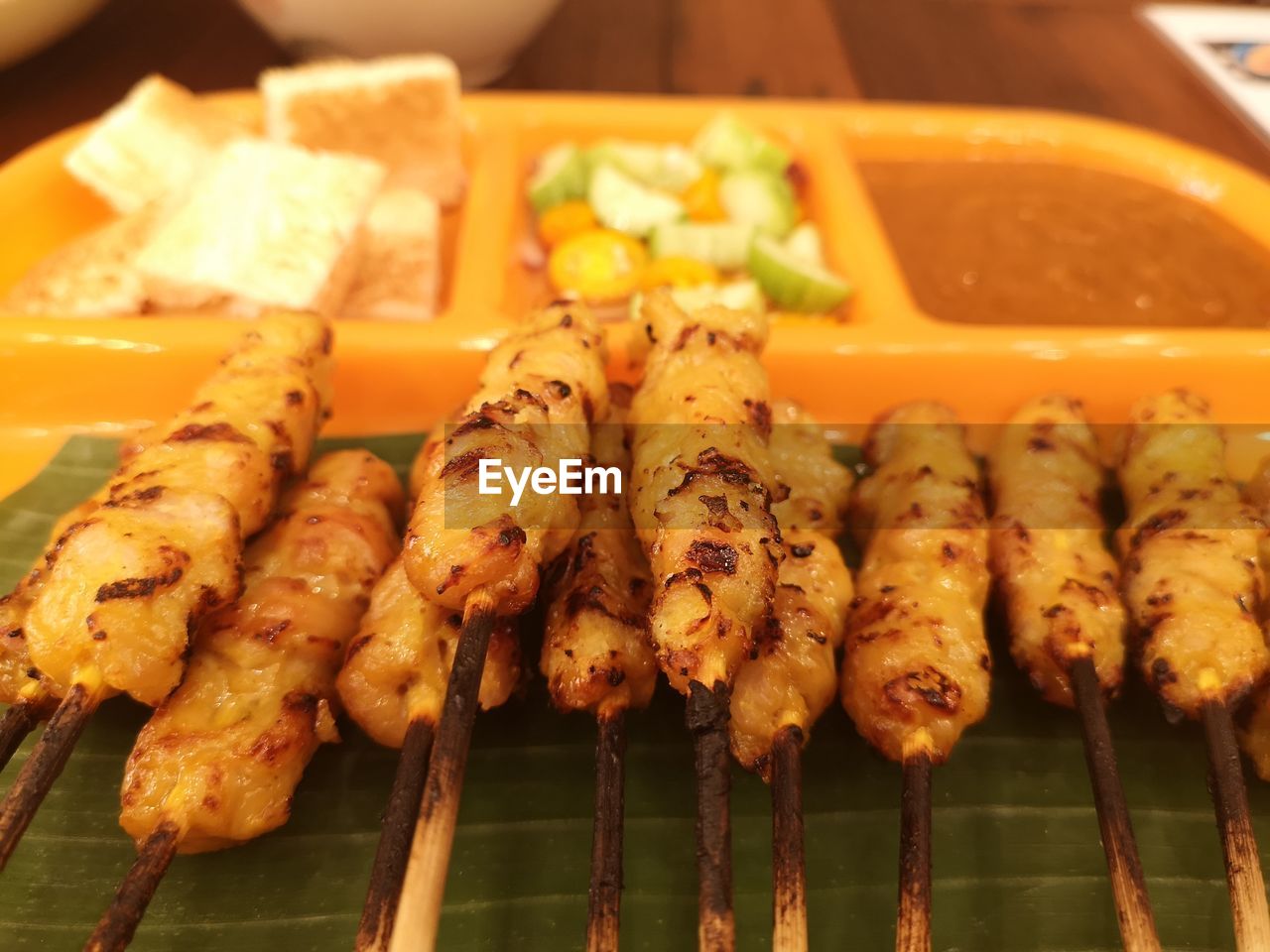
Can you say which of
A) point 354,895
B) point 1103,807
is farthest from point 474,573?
point 1103,807

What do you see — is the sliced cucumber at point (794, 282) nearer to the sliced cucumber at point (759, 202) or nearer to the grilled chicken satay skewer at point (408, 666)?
the sliced cucumber at point (759, 202)

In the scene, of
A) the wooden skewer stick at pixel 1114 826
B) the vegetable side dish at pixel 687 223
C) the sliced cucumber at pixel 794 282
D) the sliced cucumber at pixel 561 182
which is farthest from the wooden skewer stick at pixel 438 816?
the sliced cucumber at pixel 561 182

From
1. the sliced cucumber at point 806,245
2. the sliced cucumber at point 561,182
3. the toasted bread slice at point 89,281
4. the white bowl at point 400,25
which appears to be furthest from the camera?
the white bowl at point 400,25

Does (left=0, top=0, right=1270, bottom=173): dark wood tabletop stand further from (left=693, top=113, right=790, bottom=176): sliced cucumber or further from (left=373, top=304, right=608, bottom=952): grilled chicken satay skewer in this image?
(left=373, top=304, right=608, bottom=952): grilled chicken satay skewer

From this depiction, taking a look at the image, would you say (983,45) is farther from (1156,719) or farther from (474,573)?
(474,573)

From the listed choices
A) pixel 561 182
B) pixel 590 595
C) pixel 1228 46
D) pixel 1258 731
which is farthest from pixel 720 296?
pixel 1228 46

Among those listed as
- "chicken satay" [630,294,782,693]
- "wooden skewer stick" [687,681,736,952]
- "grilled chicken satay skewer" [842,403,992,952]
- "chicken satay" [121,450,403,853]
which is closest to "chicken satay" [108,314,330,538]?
"chicken satay" [121,450,403,853]
